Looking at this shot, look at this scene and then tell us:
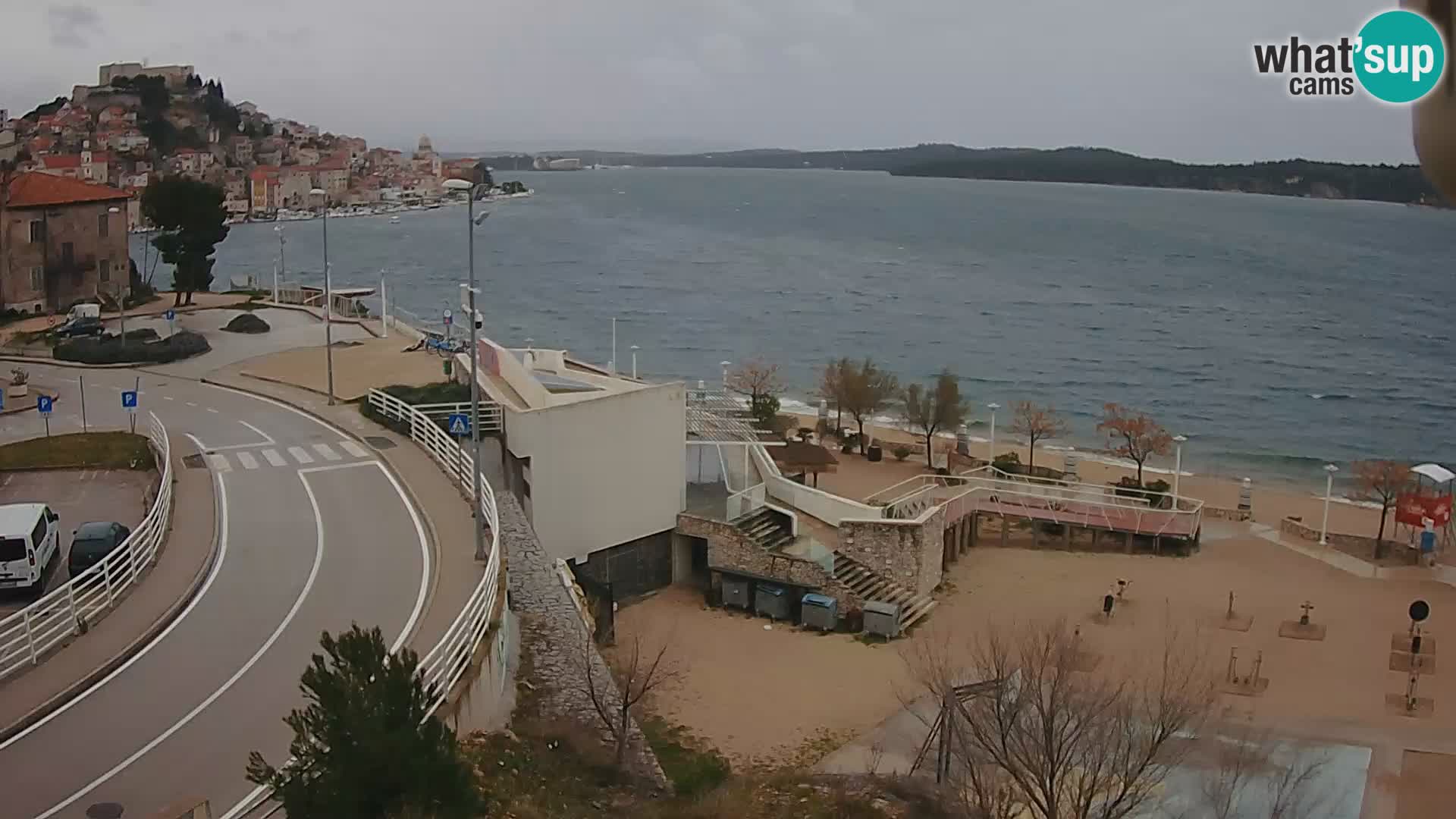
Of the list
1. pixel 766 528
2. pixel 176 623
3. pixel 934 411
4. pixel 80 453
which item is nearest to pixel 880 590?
pixel 766 528

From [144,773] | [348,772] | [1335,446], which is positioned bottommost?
[1335,446]

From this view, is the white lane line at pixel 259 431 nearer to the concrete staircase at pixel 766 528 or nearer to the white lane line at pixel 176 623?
the white lane line at pixel 176 623

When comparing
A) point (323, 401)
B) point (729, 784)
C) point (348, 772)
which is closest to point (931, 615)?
point (729, 784)

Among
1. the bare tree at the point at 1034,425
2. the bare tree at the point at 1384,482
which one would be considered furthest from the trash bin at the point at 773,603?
the bare tree at the point at 1384,482

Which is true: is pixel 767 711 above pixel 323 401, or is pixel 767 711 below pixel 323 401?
below

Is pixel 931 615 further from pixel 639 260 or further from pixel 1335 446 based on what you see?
pixel 639 260

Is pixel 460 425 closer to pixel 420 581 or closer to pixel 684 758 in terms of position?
pixel 420 581

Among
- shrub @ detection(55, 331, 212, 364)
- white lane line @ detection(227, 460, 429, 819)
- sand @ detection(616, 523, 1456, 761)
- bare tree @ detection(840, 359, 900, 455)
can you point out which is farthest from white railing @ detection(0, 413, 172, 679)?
bare tree @ detection(840, 359, 900, 455)
